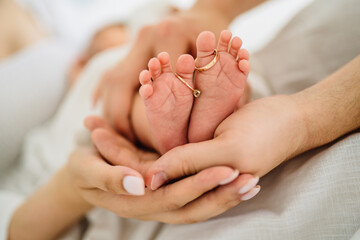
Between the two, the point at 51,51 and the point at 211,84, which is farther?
the point at 51,51

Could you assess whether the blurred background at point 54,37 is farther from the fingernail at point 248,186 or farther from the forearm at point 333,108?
the fingernail at point 248,186

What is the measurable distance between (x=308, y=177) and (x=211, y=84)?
0.26 metres

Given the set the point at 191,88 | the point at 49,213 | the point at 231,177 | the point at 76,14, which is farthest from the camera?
the point at 76,14

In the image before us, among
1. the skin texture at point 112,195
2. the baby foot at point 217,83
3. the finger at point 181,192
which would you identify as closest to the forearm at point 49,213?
the skin texture at point 112,195

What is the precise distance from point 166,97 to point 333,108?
12.8 inches

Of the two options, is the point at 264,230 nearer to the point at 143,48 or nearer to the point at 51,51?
the point at 143,48

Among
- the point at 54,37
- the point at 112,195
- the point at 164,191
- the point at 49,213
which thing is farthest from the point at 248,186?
the point at 54,37

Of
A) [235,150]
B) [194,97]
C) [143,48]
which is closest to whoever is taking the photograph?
[235,150]

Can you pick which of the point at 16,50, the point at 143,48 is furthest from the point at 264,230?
the point at 16,50

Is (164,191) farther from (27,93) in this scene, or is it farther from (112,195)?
(27,93)

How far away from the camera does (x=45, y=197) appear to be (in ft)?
2.41

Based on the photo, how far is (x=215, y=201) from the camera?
457 millimetres

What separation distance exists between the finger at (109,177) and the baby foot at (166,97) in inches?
4.4

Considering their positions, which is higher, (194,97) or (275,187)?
(194,97)
